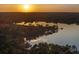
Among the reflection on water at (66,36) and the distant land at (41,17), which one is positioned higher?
the distant land at (41,17)

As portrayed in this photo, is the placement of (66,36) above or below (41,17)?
below

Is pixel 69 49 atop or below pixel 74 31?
below

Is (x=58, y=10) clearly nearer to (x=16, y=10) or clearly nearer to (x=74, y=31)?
(x=74, y=31)

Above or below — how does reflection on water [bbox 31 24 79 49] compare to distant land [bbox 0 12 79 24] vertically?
below

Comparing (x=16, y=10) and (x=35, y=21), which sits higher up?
(x=16, y=10)
